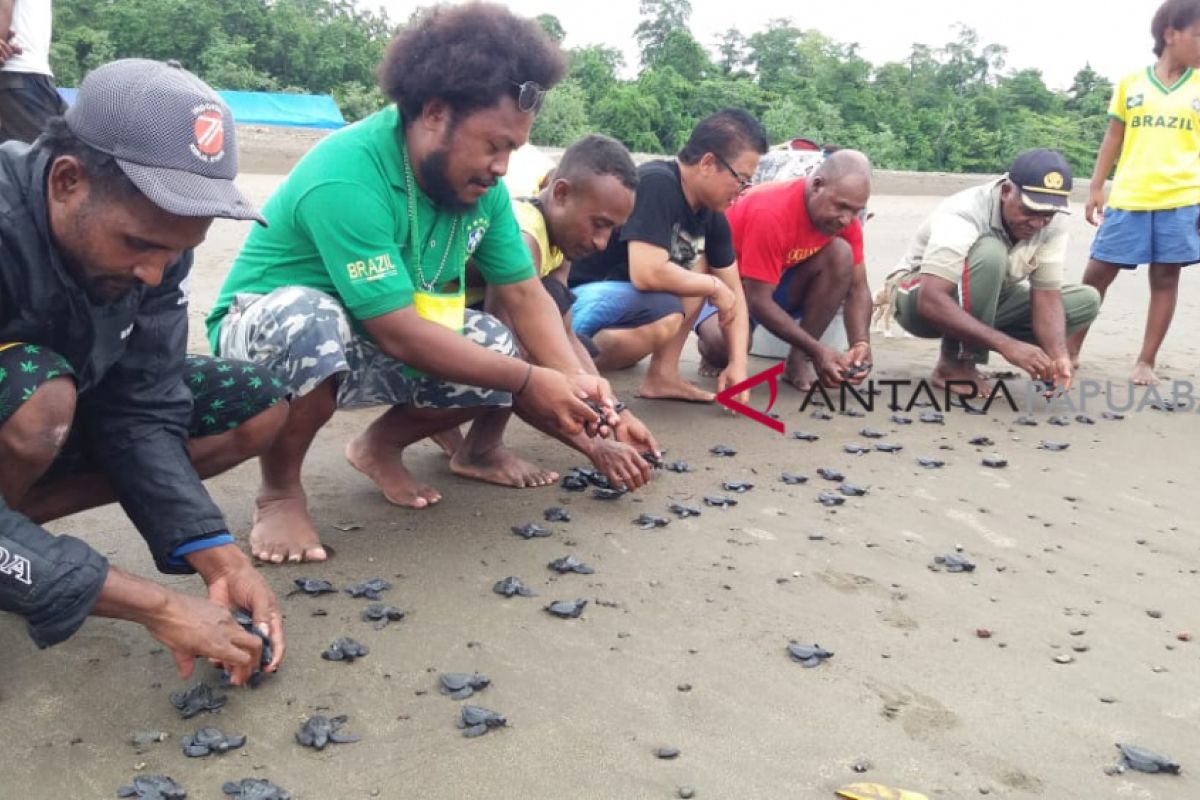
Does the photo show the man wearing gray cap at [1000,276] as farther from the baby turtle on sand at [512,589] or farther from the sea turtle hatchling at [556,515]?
the baby turtle on sand at [512,589]

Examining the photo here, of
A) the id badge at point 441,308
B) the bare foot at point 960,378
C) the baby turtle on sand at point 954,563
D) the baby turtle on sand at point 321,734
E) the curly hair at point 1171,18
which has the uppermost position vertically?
the curly hair at point 1171,18

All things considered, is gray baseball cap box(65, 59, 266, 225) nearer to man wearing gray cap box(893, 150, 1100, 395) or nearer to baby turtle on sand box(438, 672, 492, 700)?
baby turtle on sand box(438, 672, 492, 700)

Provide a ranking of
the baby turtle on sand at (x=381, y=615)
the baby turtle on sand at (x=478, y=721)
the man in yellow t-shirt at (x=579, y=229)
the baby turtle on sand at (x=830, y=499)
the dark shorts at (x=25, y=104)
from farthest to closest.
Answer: the dark shorts at (x=25, y=104), the baby turtle on sand at (x=830, y=499), the man in yellow t-shirt at (x=579, y=229), the baby turtle on sand at (x=381, y=615), the baby turtle on sand at (x=478, y=721)

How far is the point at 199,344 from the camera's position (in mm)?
5191

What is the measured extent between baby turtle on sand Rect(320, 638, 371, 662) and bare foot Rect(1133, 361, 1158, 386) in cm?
443

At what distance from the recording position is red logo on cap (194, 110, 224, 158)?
1994 mm

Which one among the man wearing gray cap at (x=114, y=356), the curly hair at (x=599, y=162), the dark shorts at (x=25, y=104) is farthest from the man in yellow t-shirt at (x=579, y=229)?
the dark shorts at (x=25, y=104)

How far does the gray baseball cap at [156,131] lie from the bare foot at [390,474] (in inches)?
59.4

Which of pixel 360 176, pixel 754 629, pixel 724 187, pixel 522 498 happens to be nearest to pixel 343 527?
pixel 522 498

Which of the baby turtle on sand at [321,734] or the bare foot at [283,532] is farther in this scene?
the bare foot at [283,532]

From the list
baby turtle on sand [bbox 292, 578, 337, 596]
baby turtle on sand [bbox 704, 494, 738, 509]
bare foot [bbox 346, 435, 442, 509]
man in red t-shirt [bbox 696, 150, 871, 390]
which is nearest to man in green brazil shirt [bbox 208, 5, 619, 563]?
baby turtle on sand [bbox 292, 578, 337, 596]

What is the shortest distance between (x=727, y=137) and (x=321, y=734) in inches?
117

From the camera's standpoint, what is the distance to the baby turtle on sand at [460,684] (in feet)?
7.52

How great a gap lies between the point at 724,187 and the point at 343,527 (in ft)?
6.95
